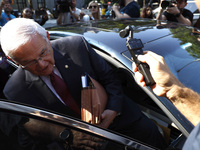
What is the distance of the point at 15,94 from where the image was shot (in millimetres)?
1532

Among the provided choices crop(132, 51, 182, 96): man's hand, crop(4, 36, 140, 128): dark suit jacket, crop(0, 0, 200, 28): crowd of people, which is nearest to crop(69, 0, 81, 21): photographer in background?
crop(0, 0, 200, 28): crowd of people

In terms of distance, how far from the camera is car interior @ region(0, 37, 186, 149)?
1.64 metres

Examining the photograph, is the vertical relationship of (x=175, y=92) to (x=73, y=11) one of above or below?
below

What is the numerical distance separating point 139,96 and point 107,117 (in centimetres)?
58

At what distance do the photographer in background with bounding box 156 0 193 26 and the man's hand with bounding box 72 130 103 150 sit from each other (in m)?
2.93

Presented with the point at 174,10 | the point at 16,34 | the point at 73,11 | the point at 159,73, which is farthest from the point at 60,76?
the point at 73,11

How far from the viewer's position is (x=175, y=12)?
316 cm

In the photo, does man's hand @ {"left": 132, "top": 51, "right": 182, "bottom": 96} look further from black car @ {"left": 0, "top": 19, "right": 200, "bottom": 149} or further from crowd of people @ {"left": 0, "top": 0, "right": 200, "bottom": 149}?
black car @ {"left": 0, "top": 19, "right": 200, "bottom": 149}

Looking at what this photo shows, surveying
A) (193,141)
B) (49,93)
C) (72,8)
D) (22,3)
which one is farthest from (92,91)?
(22,3)

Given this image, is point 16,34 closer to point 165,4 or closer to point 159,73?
point 159,73

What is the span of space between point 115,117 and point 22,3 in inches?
1176

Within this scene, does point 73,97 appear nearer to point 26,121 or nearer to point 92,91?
point 92,91

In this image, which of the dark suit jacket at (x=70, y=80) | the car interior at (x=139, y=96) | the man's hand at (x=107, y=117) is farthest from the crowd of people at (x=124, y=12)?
the man's hand at (x=107, y=117)

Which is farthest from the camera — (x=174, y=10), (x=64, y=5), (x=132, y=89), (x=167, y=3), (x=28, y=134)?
(x=64, y=5)
